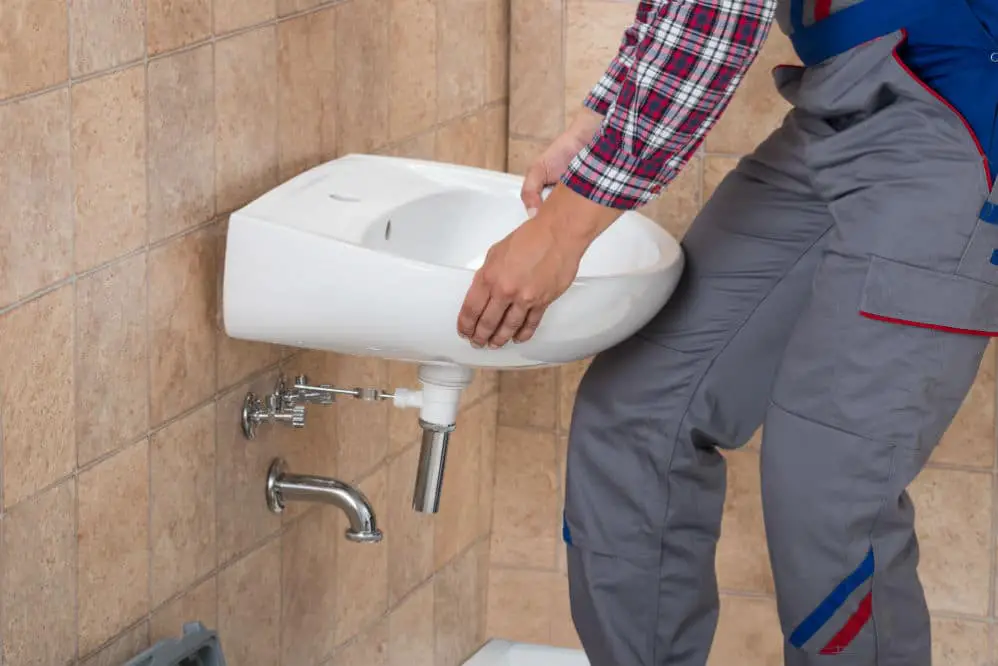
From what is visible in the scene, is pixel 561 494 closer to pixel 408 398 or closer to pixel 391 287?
pixel 408 398

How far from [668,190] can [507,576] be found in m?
0.69

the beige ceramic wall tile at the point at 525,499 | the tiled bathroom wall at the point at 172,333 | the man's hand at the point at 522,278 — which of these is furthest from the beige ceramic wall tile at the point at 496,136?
the man's hand at the point at 522,278

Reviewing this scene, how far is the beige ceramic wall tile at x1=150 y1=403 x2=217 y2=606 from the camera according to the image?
4.97 ft

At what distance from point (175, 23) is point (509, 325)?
0.42 meters

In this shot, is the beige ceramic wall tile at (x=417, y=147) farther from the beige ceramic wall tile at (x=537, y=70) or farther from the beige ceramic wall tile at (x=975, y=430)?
the beige ceramic wall tile at (x=975, y=430)

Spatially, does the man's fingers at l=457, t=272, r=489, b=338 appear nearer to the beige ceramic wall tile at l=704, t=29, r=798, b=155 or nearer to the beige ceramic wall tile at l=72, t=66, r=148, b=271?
the beige ceramic wall tile at l=72, t=66, r=148, b=271

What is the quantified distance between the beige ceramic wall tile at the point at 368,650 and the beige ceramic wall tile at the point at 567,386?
47 centimetres

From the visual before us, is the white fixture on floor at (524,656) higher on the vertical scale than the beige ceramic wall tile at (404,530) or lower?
lower

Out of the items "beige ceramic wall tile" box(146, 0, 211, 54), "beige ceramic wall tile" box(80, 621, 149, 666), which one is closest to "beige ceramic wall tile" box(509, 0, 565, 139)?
"beige ceramic wall tile" box(146, 0, 211, 54)

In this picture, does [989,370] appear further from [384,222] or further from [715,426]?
[384,222]

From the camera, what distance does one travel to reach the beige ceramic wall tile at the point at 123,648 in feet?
4.74

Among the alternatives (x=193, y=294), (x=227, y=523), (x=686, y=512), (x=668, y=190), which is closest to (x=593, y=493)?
(x=686, y=512)

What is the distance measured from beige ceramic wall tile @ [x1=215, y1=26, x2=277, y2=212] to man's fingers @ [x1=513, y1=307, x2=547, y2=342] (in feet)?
1.13

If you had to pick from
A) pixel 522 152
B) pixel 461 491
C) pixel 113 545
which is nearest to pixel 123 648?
pixel 113 545
